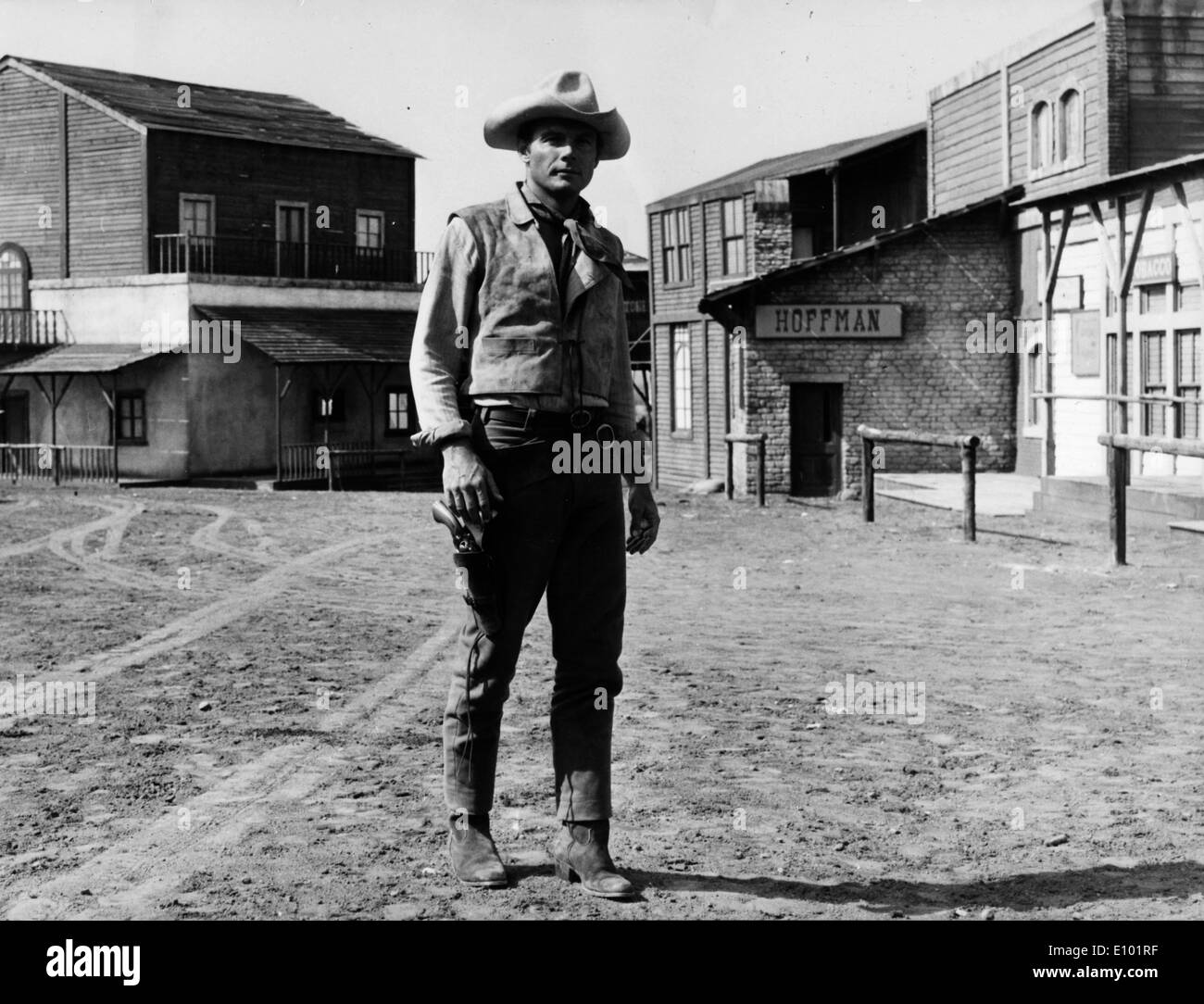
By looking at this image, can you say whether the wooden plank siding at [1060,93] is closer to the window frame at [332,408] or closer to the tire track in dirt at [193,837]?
the window frame at [332,408]

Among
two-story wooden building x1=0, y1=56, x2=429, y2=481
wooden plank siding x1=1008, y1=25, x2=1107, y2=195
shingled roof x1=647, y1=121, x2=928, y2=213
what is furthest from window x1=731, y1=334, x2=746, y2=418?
two-story wooden building x1=0, y1=56, x2=429, y2=481

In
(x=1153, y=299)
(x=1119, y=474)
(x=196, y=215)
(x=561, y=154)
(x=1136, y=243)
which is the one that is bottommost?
(x=1119, y=474)

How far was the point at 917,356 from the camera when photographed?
2666 centimetres

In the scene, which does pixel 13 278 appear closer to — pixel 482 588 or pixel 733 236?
pixel 733 236

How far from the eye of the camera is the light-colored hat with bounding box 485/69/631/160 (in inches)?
179

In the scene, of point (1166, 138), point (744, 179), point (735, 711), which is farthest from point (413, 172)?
point (735, 711)

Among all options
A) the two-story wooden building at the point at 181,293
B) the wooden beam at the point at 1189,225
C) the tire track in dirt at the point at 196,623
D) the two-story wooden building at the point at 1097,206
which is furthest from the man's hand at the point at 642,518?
the two-story wooden building at the point at 181,293

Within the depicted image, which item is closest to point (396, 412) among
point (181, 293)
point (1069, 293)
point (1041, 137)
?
point (181, 293)

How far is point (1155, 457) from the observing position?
21703 mm

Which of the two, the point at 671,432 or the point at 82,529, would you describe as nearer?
the point at 82,529

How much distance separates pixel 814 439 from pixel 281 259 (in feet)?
53.5

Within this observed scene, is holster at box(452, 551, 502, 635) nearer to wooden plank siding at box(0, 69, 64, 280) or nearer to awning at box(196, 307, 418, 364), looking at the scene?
awning at box(196, 307, 418, 364)

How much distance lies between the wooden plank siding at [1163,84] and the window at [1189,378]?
3873 millimetres

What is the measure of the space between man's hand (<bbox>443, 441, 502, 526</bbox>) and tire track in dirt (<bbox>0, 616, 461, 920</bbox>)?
140cm
